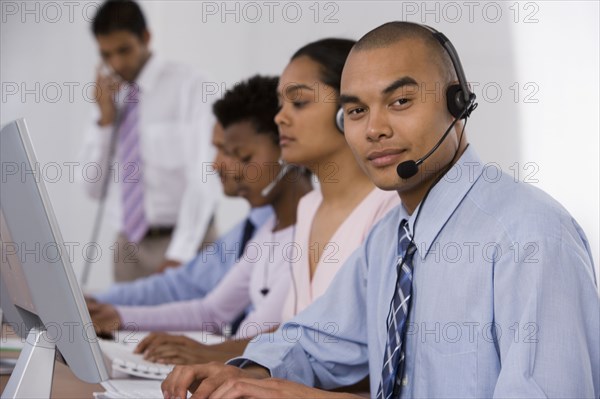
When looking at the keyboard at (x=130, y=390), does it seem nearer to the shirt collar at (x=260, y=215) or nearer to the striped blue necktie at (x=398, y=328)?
the striped blue necktie at (x=398, y=328)

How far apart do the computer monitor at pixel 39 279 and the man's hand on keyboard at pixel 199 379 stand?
11 centimetres

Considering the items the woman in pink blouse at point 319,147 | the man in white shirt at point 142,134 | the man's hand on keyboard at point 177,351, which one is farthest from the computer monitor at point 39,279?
the man in white shirt at point 142,134

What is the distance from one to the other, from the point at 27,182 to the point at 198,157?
2511 mm

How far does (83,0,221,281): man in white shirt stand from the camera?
3.62 meters

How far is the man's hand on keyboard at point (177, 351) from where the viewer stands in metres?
1.59

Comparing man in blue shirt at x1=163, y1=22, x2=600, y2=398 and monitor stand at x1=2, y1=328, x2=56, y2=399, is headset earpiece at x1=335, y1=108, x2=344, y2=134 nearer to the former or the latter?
man in blue shirt at x1=163, y1=22, x2=600, y2=398

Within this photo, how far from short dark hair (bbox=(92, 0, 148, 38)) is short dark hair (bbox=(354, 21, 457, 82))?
8.30 feet

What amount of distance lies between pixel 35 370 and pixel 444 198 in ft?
2.07

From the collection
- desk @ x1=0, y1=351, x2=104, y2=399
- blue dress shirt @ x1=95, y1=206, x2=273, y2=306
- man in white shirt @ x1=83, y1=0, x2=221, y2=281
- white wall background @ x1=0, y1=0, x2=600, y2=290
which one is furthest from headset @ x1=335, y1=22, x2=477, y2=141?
man in white shirt @ x1=83, y1=0, x2=221, y2=281

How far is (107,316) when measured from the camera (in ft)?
7.29

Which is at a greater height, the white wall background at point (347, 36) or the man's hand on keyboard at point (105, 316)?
the white wall background at point (347, 36)

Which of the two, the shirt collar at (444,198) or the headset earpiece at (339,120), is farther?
the headset earpiece at (339,120)

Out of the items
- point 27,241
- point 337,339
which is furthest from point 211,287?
point 27,241

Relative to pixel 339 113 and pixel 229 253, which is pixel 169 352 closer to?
pixel 339 113
